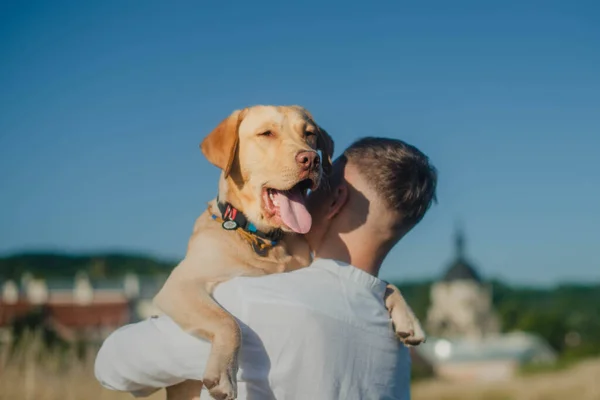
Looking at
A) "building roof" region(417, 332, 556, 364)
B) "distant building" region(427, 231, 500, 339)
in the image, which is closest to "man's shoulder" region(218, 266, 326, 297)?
"building roof" region(417, 332, 556, 364)

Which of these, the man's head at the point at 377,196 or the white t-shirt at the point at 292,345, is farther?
the man's head at the point at 377,196

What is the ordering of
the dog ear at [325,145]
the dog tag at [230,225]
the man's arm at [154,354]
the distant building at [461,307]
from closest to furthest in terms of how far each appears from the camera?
the man's arm at [154,354] < the dog tag at [230,225] < the dog ear at [325,145] < the distant building at [461,307]

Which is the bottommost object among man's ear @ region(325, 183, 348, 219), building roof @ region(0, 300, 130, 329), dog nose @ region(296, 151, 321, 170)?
building roof @ region(0, 300, 130, 329)

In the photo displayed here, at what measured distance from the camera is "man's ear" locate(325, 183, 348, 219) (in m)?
3.17

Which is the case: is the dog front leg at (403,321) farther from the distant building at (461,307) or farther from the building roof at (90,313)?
the distant building at (461,307)

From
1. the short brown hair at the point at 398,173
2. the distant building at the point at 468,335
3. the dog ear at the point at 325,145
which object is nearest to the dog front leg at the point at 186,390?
the short brown hair at the point at 398,173

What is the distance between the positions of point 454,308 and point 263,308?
111344 mm

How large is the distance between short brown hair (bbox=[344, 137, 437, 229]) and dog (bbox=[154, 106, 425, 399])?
387mm

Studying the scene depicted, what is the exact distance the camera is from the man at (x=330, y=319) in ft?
9.25

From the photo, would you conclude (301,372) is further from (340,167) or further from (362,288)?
(340,167)

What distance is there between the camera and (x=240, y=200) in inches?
153

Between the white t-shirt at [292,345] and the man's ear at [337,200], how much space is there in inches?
9.3

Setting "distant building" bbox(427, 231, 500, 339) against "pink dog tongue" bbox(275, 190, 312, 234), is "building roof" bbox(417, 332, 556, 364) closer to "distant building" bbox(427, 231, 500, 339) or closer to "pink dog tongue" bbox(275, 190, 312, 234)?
"distant building" bbox(427, 231, 500, 339)

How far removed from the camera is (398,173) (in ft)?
10.3
